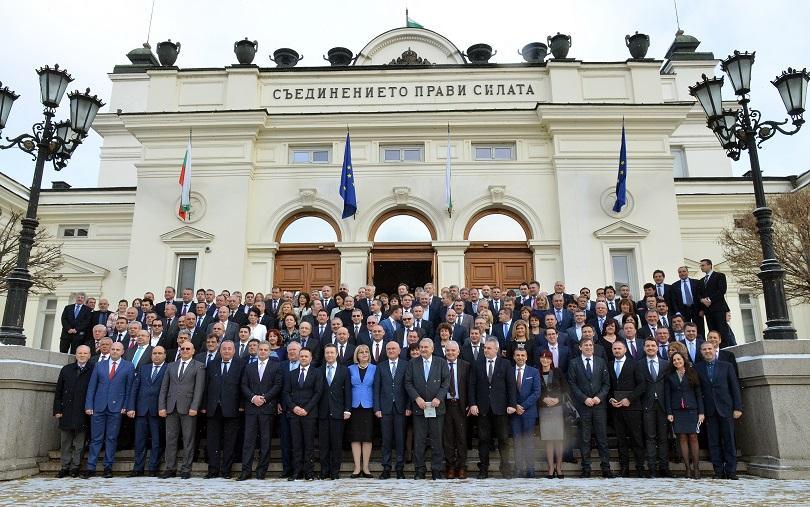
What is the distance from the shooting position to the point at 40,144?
29.5 feet

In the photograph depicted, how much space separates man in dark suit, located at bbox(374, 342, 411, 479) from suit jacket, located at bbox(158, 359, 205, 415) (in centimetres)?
232

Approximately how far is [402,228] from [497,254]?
2553mm

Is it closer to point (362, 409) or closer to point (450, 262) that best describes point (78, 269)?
point (450, 262)

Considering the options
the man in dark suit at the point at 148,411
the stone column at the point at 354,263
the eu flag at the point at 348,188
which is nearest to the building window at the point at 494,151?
the eu flag at the point at 348,188

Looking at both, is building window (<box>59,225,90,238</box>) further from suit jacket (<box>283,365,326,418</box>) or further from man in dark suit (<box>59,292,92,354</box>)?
suit jacket (<box>283,365,326,418</box>)

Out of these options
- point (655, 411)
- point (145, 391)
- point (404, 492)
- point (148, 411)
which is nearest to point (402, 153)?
point (145, 391)

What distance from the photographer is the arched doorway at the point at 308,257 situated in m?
15.8

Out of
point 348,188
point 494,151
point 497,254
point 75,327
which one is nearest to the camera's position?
point 75,327

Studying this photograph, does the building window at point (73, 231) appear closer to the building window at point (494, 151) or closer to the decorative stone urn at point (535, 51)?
the building window at point (494, 151)

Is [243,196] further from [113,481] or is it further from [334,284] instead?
[113,481]

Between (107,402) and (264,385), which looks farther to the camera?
(107,402)

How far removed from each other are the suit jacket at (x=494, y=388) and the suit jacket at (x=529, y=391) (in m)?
0.10

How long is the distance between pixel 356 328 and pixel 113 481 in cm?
385

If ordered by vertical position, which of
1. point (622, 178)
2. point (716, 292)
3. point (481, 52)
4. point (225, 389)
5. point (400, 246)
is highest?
point (481, 52)
